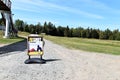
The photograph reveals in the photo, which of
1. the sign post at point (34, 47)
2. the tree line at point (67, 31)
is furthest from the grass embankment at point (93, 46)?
the tree line at point (67, 31)

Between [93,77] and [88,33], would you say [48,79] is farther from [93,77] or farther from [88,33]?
[88,33]

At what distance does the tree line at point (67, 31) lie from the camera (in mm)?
178875

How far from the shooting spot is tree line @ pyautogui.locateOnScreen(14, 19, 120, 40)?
17888cm

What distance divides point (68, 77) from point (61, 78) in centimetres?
47

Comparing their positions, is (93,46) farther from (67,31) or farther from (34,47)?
(67,31)

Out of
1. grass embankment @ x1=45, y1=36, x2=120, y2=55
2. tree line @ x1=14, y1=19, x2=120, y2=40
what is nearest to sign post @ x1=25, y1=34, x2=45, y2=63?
grass embankment @ x1=45, y1=36, x2=120, y2=55

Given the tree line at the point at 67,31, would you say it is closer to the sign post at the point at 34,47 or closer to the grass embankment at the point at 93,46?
the grass embankment at the point at 93,46

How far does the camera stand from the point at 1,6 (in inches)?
1426

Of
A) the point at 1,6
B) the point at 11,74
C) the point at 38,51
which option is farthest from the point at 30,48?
the point at 1,6

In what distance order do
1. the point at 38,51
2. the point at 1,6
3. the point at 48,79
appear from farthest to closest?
the point at 1,6 < the point at 38,51 < the point at 48,79

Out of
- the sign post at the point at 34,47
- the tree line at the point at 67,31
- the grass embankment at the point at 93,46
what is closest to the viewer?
the sign post at the point at 34,47

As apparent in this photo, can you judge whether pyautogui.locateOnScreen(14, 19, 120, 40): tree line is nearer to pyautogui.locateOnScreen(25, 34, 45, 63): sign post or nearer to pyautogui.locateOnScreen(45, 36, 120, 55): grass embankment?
pyautogui.locateOnScreen(45, 36, 120, 55): grass embankment

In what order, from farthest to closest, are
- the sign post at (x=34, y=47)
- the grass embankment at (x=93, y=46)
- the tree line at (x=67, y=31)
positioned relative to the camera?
the tree line at (x=67, y=31), the grass embankment at (x=93, y=46), the sign post at (x=34, y=47)

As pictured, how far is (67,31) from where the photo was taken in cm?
18812
